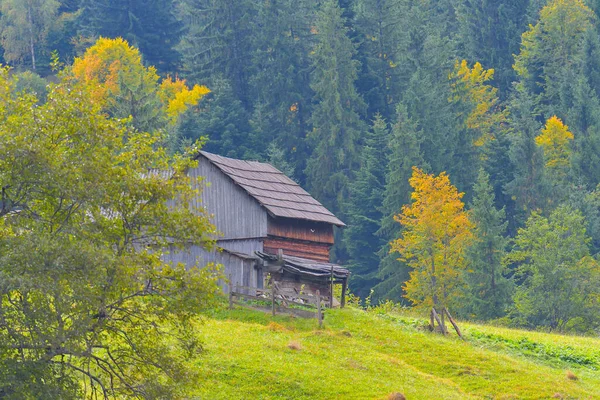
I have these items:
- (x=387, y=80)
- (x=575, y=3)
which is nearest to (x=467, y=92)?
(x=387, y=80)

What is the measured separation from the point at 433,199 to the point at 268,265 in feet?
83.1

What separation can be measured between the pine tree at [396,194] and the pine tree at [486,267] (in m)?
7.12

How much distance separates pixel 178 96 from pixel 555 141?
3460 cm

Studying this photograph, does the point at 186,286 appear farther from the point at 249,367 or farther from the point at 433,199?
the point at 433,199

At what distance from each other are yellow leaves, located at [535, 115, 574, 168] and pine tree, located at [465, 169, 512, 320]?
19917 millimetres

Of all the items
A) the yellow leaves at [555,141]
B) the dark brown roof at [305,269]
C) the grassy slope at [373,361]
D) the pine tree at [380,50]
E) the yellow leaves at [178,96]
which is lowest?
the grassy slope at [373,361]

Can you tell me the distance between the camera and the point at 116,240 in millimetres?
27109

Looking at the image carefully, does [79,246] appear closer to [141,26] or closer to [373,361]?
[373,361]

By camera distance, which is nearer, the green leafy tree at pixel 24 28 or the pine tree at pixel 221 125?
the pine tree at pixel 221 125

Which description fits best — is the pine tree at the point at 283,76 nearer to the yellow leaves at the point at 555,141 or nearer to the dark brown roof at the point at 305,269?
the yellow leaves at the point at 555,141

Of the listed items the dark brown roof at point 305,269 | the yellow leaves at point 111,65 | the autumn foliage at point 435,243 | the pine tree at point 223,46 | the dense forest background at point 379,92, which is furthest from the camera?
the pine tree at point 223,46

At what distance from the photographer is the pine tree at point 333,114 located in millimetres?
100375

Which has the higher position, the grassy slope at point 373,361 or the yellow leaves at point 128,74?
the yellow leaves at point 128,74

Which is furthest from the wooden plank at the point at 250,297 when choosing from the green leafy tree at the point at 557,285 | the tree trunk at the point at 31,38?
the tree trunk at the point at 31,38
